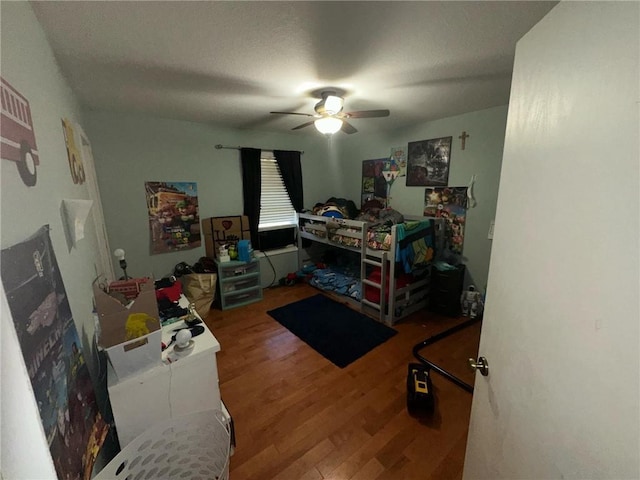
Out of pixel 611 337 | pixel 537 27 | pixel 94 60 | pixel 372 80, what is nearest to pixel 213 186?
pixel 94 60

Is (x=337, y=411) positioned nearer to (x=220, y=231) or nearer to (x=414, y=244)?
(x=414, y=244)

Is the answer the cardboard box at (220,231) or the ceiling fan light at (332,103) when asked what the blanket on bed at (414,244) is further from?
the cardboard box at (220,231)

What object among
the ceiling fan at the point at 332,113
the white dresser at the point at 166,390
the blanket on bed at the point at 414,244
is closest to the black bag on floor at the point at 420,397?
the blanket on bed at the point at 414,244

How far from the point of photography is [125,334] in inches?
41.9

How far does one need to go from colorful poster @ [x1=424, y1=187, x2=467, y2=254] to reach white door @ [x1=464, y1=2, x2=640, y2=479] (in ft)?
7.48

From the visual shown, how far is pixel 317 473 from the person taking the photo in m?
1.33

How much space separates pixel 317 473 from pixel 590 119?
1784 millimetres

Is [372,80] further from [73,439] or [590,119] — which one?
[73,439]

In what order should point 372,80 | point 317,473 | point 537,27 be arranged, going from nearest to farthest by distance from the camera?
point 537,27 → point 317,473 → point 372,80

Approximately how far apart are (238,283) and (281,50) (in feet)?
8.52

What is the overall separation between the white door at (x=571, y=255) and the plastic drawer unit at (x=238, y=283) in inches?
110

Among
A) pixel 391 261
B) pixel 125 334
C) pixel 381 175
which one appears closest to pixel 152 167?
pixel 125 334

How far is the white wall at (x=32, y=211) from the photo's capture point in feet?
1.63

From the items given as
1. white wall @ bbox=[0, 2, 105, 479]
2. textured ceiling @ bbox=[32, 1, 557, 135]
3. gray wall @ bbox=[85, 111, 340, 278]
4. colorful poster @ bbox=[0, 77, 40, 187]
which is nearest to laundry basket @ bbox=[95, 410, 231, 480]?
white wall @ bbox=[0, 2, 105, 479]
